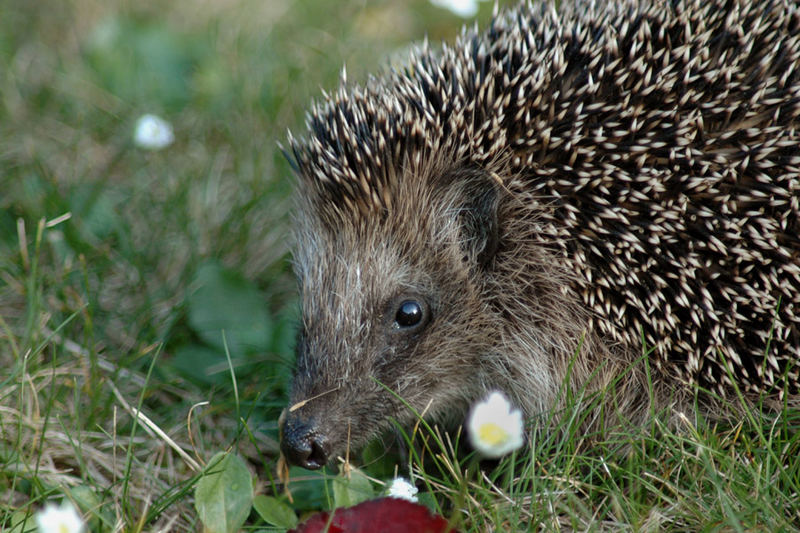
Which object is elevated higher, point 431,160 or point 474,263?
point 431,160

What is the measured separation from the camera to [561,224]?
2.74 metres

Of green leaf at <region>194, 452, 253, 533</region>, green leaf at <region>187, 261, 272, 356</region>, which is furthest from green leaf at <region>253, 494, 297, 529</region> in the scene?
green leaf at <region>187, 261, 272, 356</region>

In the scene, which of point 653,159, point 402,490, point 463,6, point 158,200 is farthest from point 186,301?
point 463,6

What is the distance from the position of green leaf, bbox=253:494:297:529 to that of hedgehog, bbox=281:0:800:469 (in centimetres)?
22

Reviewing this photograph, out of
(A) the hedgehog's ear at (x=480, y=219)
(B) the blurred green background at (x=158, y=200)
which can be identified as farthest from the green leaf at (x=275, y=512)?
(A) the hedgehog's ear at (x=480, y=219)

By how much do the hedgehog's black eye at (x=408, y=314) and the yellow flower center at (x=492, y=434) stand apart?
2.47 ft

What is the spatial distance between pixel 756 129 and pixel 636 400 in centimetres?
98

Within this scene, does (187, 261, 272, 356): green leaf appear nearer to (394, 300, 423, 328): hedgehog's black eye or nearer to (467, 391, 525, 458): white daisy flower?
(394, 300, 423, 328): hedgehog's black eye

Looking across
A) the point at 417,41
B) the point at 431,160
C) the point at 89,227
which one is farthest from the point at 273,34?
the point at 431,160

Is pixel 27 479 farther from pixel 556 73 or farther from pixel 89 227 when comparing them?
pixel 556 73

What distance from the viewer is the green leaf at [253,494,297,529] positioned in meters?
2.31

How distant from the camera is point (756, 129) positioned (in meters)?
2.51

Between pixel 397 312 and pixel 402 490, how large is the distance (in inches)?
28.0

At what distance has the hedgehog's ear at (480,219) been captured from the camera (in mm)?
2799
